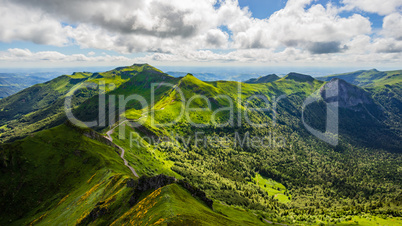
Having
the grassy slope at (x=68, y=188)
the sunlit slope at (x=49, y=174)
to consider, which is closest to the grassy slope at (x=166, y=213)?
the grassy slope at (x=68, y=188)

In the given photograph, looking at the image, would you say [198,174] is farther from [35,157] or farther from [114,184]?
[35,157]

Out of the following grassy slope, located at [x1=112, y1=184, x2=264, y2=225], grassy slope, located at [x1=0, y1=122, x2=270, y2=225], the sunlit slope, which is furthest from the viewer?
the sunlit slope

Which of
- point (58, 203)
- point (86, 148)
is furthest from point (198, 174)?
point (58, 203)

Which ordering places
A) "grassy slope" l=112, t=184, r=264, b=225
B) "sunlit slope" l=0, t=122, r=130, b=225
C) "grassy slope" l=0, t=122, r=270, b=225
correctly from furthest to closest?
"sunlit slope" l=0, t=122, r=130, b=225 < "grassy slope" l=0, t=122, r=270, b=225 < "grassy slope" l=112, t=184, r=264, b=225

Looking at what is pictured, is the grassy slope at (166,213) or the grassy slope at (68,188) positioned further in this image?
the grassy slope at (68,188)

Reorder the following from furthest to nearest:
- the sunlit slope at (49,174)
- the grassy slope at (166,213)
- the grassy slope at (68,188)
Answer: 1. the sunlit slope at (49,174)
2. the grassy slope at (68,188)
3. the grassy slope at (166,213)

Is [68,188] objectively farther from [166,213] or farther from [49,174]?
[166,213]

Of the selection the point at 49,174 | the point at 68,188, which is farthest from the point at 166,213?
the point at 49,174

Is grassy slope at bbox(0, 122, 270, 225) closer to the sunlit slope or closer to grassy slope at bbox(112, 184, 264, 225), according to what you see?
the sunlit slope

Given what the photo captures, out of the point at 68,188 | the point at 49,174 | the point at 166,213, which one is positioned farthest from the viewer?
the point at 49,174

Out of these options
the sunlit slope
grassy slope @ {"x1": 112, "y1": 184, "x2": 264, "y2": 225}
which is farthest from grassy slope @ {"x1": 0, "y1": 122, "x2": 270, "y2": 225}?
grassy slope @ {"x1": 112, "y1": 184, "x2": 264, "y2": 225}

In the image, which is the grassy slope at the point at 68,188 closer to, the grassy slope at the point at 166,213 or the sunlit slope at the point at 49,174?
the sunlit slope at the point at 49,174
